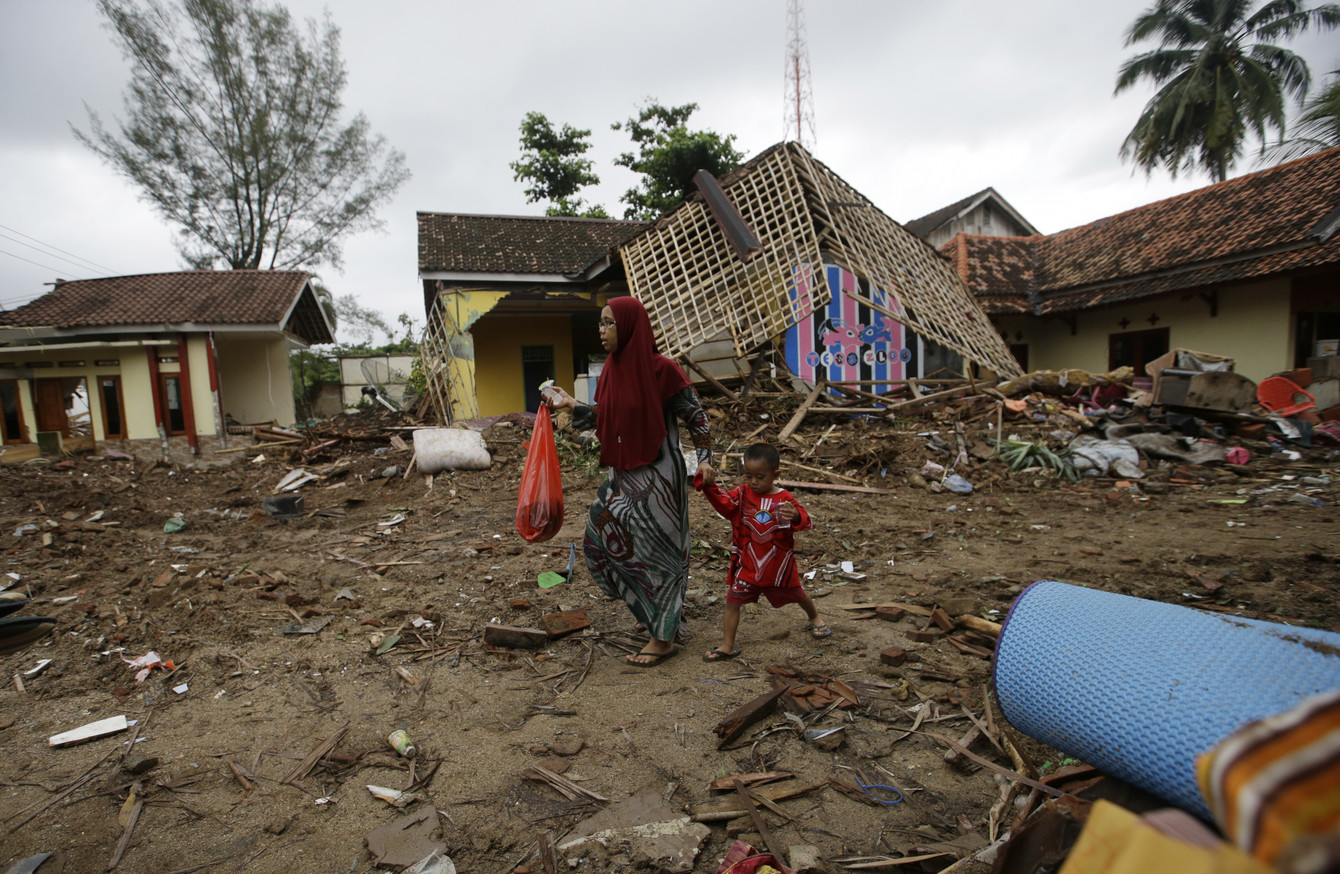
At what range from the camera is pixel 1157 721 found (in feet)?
5.41

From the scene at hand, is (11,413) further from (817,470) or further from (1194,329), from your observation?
(1194,329)

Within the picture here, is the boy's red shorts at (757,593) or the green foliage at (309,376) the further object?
the green foliage at (309,376)

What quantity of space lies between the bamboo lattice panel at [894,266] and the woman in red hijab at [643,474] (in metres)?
8.21

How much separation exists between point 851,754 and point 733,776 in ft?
1.64

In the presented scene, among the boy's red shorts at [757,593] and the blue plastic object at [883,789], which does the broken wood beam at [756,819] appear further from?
the boy's red shorts at [757,593]

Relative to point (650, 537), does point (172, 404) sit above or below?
above

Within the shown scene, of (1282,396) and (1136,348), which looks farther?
(1136,348)

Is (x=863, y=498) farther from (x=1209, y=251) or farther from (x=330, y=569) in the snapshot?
(x=1209, y=251)

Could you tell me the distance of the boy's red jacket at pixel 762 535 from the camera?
338 centimetres

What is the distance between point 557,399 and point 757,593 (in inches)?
59.6

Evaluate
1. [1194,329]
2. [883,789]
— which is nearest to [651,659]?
[883,789]

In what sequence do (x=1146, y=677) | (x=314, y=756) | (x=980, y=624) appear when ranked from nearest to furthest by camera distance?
(x=1146, y=677), (x=314, y=756), (x=980, y=624)

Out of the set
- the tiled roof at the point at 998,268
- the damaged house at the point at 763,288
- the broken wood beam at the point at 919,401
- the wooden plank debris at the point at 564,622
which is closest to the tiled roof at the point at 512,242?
the damaged house at the point at 763,288

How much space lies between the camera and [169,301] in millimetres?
14391
